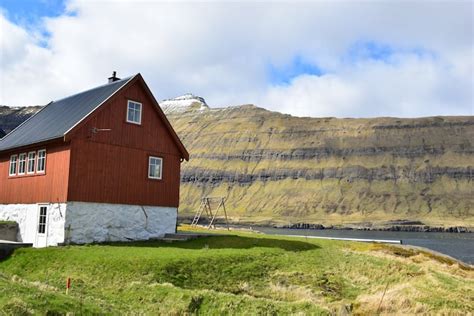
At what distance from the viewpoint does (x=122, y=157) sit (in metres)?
32.1

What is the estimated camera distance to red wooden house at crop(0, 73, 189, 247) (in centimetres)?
2942

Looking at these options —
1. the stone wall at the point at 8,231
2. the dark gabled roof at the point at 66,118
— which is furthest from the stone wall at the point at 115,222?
the stone wall at the point at 8,231

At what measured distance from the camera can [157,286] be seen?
1959 centimetres

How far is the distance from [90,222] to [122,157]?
4778 mm

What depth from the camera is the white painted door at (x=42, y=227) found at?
29.8 m

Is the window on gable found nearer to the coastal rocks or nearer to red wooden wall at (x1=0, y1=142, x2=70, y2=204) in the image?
red wooden wall at (x1=0, y1=142, x2=70, y2=204)

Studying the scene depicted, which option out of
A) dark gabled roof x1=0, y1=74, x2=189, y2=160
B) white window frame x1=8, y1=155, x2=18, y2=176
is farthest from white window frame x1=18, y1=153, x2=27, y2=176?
dark gabled roof x1=0, y1=74, x2=189, y2=160

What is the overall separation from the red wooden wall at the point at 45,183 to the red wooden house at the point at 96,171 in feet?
0.20

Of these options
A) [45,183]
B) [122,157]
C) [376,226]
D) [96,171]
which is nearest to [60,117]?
[45,183]

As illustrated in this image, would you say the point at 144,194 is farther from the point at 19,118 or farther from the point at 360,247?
the point at 19,118

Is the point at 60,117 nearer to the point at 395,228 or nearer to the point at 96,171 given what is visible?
the point at 96,171

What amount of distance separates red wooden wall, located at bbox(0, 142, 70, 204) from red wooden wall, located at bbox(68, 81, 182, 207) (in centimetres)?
67

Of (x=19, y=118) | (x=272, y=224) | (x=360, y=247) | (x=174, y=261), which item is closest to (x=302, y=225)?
(x=272, y=224)

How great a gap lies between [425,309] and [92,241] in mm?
19216
